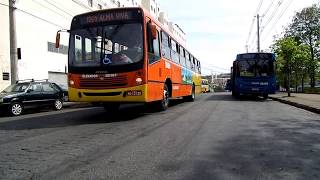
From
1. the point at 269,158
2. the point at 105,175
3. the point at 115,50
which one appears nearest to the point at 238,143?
the point at 269,158

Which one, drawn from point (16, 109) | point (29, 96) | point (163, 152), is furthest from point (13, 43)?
point (163, 152)

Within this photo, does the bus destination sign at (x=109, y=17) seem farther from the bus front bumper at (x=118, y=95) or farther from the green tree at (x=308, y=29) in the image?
the green tree at (x=308, y=29)

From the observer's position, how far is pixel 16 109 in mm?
18453

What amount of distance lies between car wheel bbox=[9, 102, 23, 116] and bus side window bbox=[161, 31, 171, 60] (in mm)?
6946

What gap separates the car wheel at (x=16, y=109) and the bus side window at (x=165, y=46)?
6946mm

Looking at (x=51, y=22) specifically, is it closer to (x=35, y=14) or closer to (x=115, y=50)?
(x=35, y=14)

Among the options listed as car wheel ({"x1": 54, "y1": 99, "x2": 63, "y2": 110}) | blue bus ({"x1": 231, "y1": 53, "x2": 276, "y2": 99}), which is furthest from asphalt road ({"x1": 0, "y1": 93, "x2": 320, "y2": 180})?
blue bus ({"x1": 231, "y1": 53, "x2": 276, "y2": 99})

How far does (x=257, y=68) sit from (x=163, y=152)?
67.7 ft

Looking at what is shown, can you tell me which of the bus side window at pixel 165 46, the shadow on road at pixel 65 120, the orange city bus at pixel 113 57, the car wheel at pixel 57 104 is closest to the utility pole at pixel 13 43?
the car wheel at pixel 57 104

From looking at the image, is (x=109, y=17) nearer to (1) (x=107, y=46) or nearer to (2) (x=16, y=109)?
(1) (x=107, y=46)

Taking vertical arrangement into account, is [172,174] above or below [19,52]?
below

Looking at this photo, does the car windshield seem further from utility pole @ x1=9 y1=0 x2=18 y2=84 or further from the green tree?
the green tree

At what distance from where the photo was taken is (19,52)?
85.6ft

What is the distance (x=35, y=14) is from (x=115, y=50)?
1975cm
